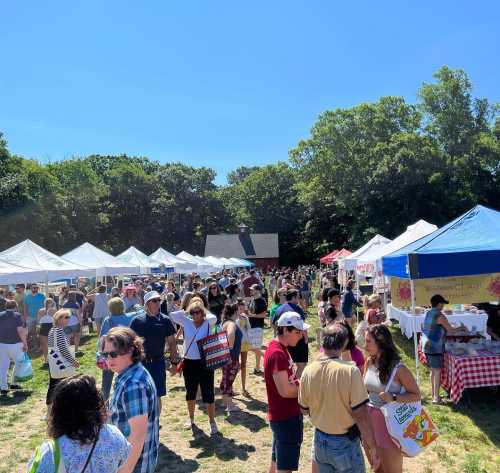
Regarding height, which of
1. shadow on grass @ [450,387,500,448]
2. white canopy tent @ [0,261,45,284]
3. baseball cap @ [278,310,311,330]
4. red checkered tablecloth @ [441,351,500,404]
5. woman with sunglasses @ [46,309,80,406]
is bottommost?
shadow on grass @ [450,387,500,448]

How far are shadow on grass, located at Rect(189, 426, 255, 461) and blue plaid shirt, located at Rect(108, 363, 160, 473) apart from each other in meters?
2.61

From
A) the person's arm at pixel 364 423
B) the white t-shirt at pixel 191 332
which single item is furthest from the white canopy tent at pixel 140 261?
the person's arm at pixel 364 423

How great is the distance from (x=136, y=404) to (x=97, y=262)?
50.1 ft

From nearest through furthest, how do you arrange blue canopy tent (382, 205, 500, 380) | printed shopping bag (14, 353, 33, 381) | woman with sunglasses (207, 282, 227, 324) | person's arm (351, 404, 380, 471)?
1. person's arm (351, 404, 380, 471)
2. blue canopy tent (382, 205, 500, 380)
3. printed shopping bag (14, 353, 33, 381)
4. woman with sunglasses (207, 282, 227, 324)

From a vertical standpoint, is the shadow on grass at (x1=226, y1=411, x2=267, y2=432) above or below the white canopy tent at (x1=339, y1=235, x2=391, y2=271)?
below

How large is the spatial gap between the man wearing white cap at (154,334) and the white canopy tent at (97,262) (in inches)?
443

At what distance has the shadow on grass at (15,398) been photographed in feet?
24.2

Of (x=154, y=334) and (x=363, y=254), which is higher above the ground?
(x=363, y=254)

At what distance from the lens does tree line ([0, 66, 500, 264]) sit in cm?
3653

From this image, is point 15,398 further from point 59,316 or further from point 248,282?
point 248,282

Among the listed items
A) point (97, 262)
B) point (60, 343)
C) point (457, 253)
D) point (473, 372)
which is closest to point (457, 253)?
point (457, 253)

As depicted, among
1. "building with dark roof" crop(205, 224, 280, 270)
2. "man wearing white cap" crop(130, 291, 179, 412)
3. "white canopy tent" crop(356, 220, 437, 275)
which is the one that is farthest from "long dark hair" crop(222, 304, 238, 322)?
"building with dark roof" crop(205, 224, 280, 270)

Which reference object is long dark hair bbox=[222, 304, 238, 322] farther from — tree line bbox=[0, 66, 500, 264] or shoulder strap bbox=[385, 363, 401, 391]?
tree line bbox=[0, 66, 500, 264]

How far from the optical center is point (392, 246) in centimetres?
1294
